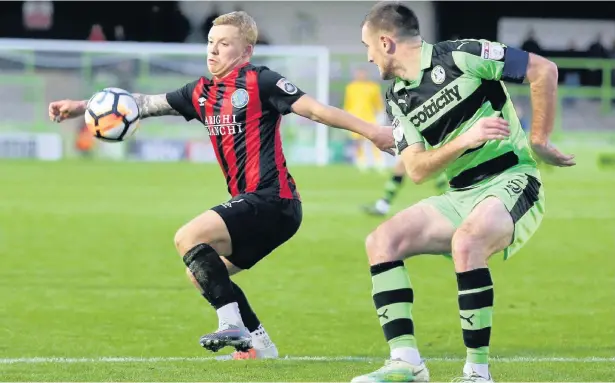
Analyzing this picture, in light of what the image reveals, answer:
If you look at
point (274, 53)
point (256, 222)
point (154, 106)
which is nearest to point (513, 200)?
point (256, 222)

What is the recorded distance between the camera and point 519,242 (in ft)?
19.9

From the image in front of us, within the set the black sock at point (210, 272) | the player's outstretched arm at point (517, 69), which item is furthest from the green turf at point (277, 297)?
the player's outstretched arm at point (517, 69)

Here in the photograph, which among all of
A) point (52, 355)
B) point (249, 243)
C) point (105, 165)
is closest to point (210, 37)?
point (249, 243)

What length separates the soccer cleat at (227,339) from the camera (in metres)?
6.36

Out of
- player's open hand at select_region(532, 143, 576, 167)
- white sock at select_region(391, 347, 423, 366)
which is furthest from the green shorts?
white sock at select_region(391, 347, 423, 366)

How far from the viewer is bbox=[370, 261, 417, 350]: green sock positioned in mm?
6016

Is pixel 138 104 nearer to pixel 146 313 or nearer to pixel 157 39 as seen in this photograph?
pixel 146 313

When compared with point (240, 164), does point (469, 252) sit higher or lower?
lower

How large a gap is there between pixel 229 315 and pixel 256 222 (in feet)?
1.82

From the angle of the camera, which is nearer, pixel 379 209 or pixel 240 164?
pixel 240 164

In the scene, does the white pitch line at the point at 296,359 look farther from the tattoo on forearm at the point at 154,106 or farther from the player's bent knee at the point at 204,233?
the tattoo on forearm at the point at 154,106

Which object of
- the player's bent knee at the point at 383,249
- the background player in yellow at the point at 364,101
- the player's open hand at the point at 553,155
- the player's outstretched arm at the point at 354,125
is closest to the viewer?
the player's bent knee at the point at 383,249

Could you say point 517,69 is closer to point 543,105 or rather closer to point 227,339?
point 543,105

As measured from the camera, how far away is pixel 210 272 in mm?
6703
